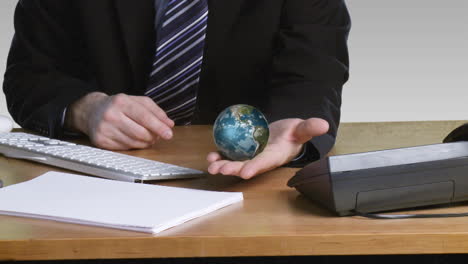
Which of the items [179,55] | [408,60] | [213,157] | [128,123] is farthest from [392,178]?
[408,60]

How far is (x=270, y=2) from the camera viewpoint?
2025 millimetres

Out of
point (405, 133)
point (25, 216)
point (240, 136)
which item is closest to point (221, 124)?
point (240, 136)

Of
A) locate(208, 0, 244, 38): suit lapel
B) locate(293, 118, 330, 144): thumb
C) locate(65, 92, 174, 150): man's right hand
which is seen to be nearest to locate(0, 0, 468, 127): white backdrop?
locate(208, 0, 244, 38): suit lapel

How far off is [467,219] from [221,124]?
0.46 m

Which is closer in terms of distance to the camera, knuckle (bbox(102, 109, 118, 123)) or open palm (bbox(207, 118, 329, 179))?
open palm (bbox(207, 118, 329, 179))

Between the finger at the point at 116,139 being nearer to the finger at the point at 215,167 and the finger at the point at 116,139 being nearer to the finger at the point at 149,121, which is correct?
the finger at the point at 149,121

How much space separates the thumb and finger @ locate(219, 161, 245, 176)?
142mm

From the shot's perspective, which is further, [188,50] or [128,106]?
[188,50]

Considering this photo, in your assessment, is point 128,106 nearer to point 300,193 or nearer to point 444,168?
point 300,193

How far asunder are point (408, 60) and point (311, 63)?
2.72 metres

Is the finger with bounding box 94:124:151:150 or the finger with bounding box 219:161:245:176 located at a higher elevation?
the finger with bounding box 219:161:245:176

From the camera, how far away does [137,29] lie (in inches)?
80.3

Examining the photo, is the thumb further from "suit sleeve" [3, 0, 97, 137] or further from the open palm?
"suit sleeve" [3, 0, 97, 137]

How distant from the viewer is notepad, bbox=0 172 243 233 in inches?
41.2
